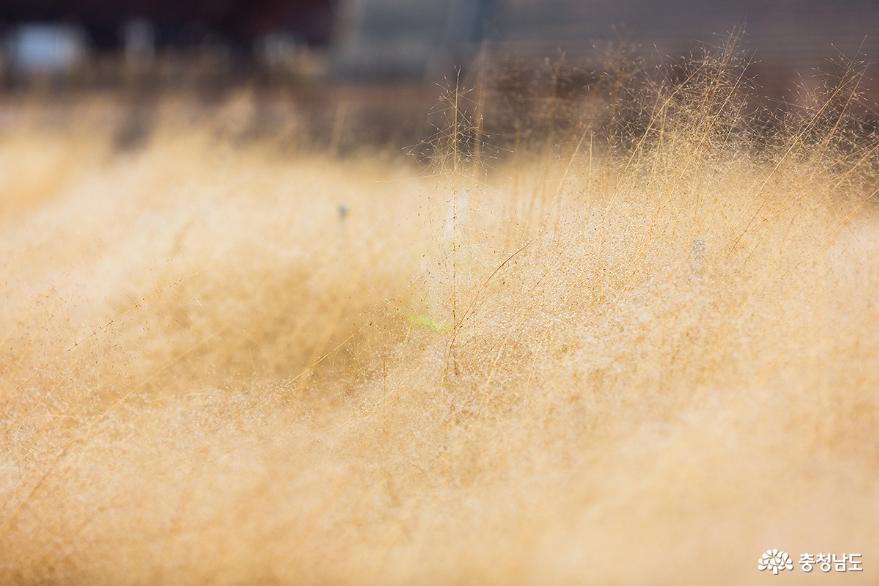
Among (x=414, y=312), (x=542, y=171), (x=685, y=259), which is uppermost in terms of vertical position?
(x=542, y=171)

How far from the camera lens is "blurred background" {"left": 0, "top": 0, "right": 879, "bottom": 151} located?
3080 millimetres

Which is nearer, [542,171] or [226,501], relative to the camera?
[226,501]

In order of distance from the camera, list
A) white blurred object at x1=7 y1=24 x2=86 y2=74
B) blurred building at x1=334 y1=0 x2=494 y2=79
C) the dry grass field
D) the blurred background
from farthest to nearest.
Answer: white blurred object at x1=7 y1=24 x2=86 y2=74, blurred building at x1=334 y1=0 x2=494 y2=79, the blurred background, the dry grass field

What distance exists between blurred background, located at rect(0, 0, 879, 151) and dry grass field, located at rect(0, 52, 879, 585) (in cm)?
39

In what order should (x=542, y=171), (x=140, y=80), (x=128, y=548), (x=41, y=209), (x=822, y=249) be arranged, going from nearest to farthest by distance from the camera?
(x=128, y=548) < (x=822, y=249) < (x=542, y=171) < (x=41, y=209) < (x=140, y=80)

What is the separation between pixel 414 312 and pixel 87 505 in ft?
3.74

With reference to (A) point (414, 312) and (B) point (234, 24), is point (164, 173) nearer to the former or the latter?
(A) point (414, 312)

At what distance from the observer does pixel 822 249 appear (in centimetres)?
213

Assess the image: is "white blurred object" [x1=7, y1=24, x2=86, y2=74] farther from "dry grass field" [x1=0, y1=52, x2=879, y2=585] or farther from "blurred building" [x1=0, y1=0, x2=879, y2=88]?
"dry grass field" [x1=0, y1=52, x2=879, y2=585]

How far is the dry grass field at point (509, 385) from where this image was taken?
1.72 metres

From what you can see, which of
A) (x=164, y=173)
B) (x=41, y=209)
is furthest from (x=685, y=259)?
(x=41, y=209)

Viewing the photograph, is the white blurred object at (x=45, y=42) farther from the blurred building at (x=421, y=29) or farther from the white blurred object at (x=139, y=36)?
the white blurred object at (x=139, y=36)

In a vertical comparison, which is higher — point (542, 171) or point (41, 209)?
point (542, 171)

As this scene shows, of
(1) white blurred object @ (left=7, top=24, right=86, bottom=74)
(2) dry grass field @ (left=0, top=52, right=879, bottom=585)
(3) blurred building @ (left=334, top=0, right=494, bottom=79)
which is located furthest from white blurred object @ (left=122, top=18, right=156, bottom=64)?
(2) dry grass field @ (left=0, top=52, right=879, bottom=585)
